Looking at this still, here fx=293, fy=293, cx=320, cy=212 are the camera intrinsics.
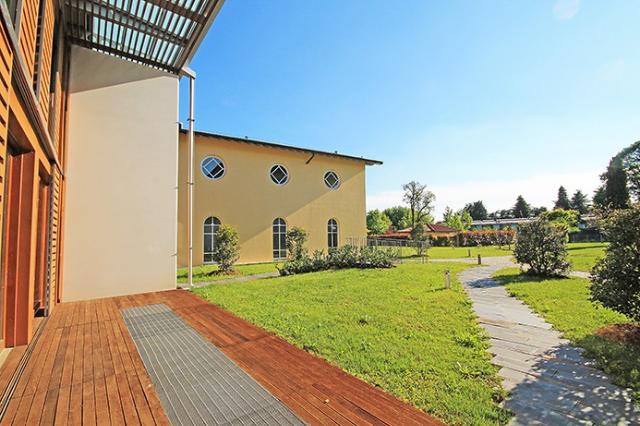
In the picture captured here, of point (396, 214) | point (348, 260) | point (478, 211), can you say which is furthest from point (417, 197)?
point (478, 211)

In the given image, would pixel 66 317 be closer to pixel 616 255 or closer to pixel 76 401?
pixel 76 401

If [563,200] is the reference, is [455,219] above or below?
below

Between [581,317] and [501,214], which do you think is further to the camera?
[501,214]

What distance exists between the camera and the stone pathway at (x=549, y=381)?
220 cm

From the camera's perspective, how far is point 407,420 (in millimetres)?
2111

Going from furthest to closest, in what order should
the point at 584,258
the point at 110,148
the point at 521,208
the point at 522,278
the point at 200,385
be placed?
the point at 521,208
the point at 584,258
the point at 522,278
the point at 110,148
the point at 200,385

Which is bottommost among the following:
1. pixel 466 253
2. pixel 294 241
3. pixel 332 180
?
pixel 466 253

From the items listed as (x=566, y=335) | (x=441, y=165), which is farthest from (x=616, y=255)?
(x=441, y=165)

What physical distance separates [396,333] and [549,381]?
1699 millimetres

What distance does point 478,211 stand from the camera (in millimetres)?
80000

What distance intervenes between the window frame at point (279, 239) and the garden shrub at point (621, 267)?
Result: 12.2 meters

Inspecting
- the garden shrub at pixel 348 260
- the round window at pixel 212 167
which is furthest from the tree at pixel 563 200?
the round window at pixel 212 167

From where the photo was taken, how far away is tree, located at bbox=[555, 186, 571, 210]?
58.6 m

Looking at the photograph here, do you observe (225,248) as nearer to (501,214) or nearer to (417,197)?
(417,197)
